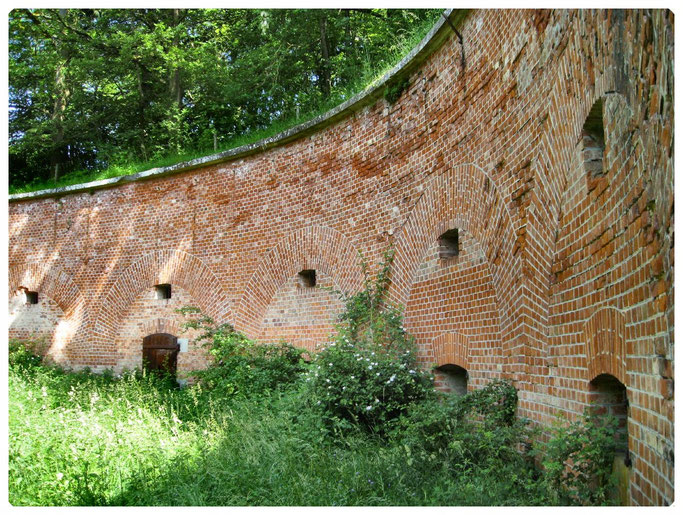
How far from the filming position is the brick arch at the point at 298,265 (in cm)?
1080

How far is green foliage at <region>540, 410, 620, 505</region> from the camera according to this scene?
4.64 metres

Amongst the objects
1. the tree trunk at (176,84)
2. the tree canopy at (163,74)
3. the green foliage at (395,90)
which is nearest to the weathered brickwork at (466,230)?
the green foliage at (395,90)

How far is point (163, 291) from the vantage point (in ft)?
47.7

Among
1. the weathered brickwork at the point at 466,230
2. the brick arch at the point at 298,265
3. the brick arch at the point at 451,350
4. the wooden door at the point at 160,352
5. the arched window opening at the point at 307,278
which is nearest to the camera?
the weathered brickwork at the point at 466,230

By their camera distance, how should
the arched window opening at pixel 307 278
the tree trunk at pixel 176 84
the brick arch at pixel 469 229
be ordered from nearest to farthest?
the brick arch at pixel 469 229, the arched window opening at pixel 307 278, the tree trunk at pixel 176 84

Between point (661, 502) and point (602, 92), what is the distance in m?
2.82

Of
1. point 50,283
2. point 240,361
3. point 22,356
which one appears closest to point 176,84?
point 50,283

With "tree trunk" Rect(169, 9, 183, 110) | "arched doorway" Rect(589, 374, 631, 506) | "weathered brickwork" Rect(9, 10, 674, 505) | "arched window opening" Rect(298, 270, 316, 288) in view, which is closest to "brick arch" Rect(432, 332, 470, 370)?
"weathered brickwork" Rect(9, 10, 674, 505)

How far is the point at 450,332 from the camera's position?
26.8 ft

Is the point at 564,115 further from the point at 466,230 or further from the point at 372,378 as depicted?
the point at 372,378

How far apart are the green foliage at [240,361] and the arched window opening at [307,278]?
3.63 ft

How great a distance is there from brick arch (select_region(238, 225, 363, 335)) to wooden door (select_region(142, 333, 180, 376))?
217 cm

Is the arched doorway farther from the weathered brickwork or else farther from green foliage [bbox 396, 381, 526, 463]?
green foliage [bbox 396, 381, 526, 463]

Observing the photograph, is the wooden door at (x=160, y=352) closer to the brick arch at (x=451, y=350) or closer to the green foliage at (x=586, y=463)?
the brick arch at (x=451, y=350)
